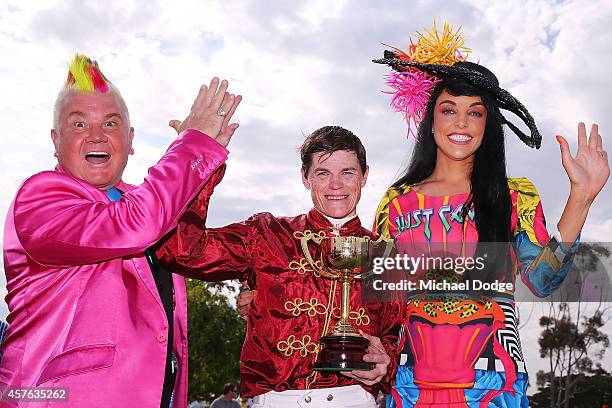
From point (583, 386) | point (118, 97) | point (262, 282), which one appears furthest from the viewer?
point (583, 386)

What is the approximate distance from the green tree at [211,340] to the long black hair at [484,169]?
28.2 metres

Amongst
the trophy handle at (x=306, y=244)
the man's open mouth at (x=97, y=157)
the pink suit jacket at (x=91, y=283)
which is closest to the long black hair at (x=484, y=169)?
the trophy handle at (x=306, y=244)

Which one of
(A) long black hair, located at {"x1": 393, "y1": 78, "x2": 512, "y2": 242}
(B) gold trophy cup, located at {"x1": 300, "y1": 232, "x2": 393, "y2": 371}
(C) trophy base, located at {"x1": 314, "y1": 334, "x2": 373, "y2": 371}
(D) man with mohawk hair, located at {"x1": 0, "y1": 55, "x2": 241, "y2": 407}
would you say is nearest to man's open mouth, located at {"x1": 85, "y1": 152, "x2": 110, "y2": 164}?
(D) man with mohawk hair, located at {"x1": 0, "y1": 55, "x2": 241, "y2": 407}

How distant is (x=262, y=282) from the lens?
3.79m

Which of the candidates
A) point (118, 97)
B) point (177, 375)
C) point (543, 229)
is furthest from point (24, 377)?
point (543, 229)

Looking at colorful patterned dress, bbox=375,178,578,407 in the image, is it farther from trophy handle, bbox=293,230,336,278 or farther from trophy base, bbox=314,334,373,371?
trophy handle, bbox=293,230,336,278

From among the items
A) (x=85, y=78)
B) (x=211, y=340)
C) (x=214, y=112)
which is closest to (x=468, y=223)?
(x=214, y=112)

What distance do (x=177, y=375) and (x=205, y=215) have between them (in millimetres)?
803

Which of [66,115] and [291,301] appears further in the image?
[291,301]

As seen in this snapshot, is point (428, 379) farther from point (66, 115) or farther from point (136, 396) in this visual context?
point (66, 115)

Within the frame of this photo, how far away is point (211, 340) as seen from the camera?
32656 mm

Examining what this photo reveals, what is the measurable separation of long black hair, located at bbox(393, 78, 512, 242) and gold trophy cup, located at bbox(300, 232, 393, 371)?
59cm

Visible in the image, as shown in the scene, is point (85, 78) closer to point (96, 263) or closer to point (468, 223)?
point (96, 263)

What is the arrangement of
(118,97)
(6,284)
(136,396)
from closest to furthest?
(136,396) → (6,284) → (118,97)
